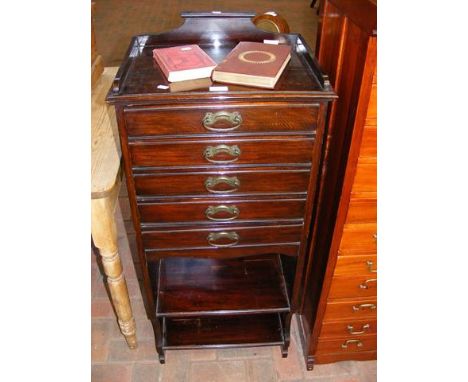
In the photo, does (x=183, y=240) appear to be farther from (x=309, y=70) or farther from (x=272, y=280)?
(x=309, y=70)

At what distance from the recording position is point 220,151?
128 cm

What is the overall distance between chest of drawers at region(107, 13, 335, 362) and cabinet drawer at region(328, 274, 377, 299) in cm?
15

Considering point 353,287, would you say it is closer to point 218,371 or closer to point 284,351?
point 284,351

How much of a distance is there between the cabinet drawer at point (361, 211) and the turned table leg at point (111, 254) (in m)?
0.86

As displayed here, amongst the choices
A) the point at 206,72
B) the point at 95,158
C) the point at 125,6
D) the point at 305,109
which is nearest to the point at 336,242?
the point at 305,109

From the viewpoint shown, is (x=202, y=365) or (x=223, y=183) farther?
(x=202, y=365)

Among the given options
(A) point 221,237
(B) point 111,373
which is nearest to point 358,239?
Answer: (A) point 221,237

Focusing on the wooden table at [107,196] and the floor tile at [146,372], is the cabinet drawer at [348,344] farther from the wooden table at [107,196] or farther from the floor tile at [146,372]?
the wooden table at [107,196]

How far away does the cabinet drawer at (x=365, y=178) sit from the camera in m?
1.28

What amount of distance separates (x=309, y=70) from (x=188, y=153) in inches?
18.9

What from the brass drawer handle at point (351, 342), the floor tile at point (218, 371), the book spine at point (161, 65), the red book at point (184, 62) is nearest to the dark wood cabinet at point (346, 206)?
the brass drawer handle at point (351, 342)

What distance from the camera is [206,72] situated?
4.17ft

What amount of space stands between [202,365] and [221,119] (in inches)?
48.7

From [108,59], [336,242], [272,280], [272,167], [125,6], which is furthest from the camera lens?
[125,6]
